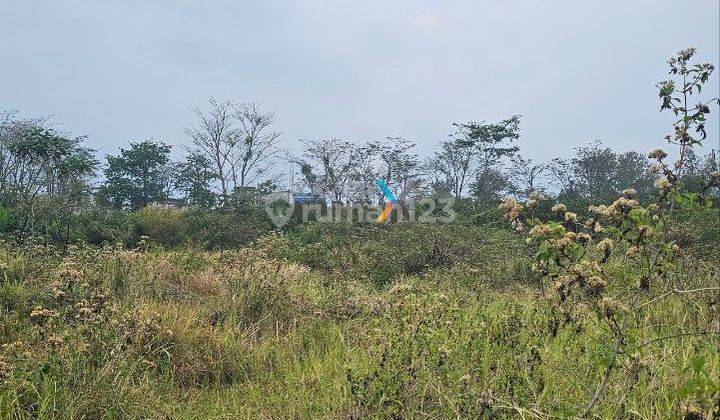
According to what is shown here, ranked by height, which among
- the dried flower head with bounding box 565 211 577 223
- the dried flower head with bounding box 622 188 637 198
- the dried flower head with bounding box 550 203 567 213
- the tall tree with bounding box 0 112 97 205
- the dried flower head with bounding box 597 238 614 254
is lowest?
the dried flower head with bounding box 597 238 614 254

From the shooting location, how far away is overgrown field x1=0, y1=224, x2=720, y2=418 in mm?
2709

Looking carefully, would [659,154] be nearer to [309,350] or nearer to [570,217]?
[570,217]

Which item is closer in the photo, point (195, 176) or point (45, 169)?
A: point (45, 169)

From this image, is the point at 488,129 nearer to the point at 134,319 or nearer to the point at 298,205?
the point at 298,205

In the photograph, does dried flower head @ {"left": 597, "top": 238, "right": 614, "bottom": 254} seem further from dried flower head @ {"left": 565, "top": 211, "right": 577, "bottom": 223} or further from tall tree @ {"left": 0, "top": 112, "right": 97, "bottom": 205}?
tall tree @ {"left": 0, "top": 112, "right": 97, "bottom": 205}

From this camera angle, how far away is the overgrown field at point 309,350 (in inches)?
107

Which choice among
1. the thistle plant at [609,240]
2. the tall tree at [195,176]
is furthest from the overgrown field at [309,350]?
the tall tree at [195,176]

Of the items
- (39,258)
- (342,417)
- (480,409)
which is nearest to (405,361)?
(342,417)

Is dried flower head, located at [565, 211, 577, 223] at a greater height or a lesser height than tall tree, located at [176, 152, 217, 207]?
lesser

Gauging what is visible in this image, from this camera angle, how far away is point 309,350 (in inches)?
168

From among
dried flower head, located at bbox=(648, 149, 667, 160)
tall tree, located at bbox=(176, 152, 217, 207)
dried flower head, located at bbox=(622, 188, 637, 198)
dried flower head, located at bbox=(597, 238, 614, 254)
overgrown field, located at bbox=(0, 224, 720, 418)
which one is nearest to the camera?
dried flower head, located at bbox=(597, 238, 614, 254)

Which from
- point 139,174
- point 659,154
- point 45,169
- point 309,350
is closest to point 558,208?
point 659,154

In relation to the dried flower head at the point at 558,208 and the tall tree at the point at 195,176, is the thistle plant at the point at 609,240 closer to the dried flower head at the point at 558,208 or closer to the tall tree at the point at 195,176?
the dried flower head at the point at 558,208

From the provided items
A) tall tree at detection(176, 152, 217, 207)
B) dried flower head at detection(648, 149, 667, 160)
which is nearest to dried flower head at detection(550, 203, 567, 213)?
dried flower head at detection(648, 149, 667, 160)
